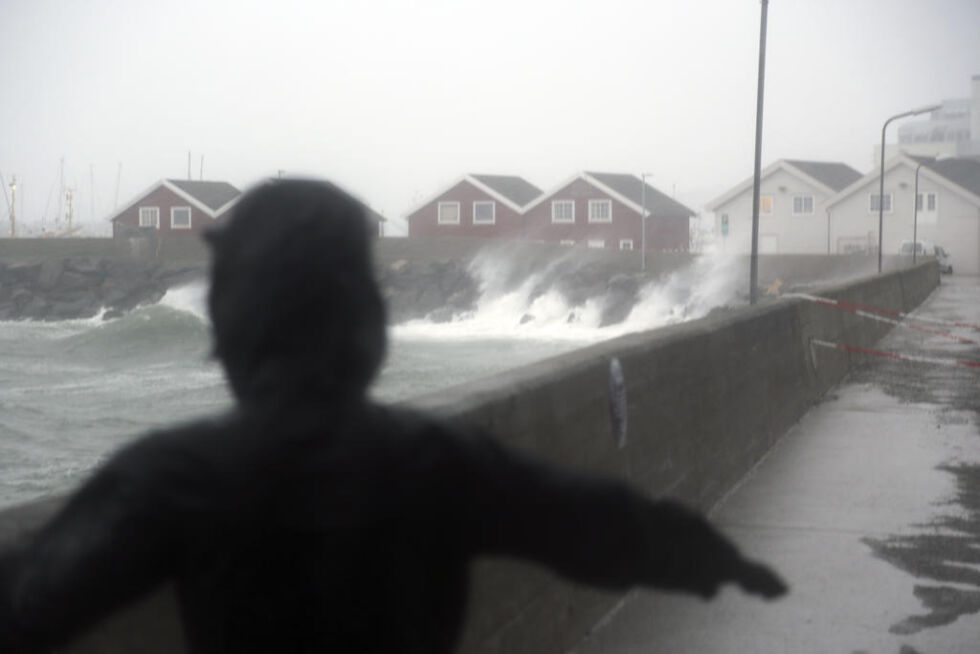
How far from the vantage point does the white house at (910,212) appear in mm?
78625

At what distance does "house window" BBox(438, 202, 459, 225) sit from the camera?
8275 centimetres

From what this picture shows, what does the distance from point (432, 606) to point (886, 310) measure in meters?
25.9

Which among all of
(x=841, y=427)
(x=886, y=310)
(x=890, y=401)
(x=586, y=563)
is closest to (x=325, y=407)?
(x=586, y=563)

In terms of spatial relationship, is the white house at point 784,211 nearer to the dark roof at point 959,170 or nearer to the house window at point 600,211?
the dark roof at point 959,170

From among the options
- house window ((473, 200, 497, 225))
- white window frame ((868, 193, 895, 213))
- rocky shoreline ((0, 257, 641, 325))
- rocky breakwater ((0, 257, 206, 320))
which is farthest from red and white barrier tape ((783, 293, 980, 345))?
house window ((473, 200, 497, 225))

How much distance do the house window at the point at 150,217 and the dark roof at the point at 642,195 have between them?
2818cm

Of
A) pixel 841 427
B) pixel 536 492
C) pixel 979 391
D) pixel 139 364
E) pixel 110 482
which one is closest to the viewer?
pixel 110 482

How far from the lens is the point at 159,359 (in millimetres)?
55750

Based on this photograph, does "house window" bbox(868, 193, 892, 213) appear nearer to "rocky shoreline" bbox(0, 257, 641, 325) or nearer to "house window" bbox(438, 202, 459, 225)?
"rocky shoreline" bbox(0, 257, 641, 325)

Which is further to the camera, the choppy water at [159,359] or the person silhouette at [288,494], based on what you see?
the choppy water at [159,359]

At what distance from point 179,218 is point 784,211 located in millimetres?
45237

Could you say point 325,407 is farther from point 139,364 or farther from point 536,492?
point 139,364

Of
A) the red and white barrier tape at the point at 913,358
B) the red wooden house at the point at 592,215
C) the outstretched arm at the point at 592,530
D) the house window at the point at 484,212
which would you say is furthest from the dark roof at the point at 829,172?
the outstretched arm at the point at 592,530

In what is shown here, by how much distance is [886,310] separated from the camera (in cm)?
2641
